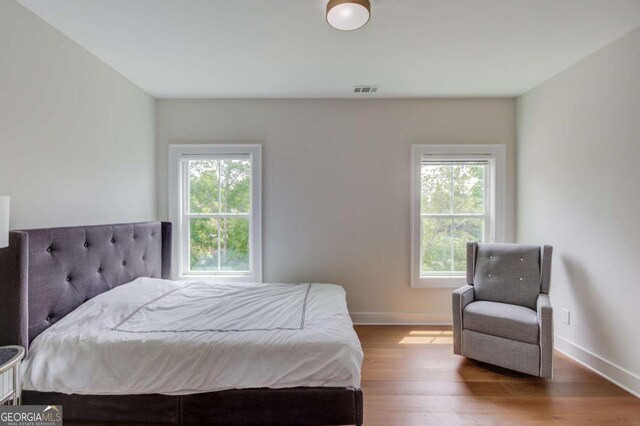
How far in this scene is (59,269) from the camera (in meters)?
1.72

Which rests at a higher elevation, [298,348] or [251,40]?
[251,40]

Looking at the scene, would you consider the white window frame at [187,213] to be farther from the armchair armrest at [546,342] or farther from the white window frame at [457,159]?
the armchair armrest at [546,342]

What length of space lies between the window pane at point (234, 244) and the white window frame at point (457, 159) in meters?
1.80

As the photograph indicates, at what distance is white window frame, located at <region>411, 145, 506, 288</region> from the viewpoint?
301 centimetres

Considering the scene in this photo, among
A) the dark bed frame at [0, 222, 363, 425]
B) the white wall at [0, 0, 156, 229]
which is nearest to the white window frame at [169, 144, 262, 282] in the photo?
the white wall at [0, 0, 156, 229]

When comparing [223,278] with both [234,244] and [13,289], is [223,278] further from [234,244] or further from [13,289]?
[13,289]

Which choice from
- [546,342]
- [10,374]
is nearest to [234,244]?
[10,374]

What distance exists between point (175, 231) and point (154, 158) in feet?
2.64

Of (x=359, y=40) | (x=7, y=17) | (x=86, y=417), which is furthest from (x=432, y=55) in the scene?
(x=86, y=417)

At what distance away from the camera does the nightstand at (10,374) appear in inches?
47.5

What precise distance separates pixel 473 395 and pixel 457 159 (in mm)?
2169

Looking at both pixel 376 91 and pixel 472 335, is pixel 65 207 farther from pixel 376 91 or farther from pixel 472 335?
pixel 472 335

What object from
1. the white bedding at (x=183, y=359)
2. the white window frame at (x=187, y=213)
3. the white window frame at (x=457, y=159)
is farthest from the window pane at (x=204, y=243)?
the white window frame at (x=457, y=159)

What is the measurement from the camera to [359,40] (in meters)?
1.99
